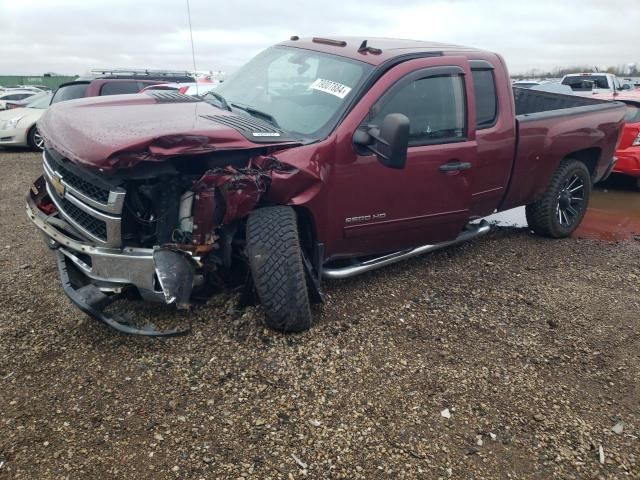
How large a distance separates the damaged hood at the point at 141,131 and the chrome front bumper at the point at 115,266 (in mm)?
507

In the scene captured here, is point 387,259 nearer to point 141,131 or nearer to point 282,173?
point 282,173

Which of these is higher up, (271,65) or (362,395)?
(271,65)

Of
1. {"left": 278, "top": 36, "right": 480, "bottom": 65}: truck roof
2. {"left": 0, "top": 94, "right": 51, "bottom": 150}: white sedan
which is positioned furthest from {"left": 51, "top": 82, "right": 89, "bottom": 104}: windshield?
{"left": 278, "top": 36, "right": 480, "bottom": 65}: truck roof

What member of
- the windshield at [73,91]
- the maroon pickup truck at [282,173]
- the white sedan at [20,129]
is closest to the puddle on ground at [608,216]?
the maroon pickup truck at [282,173]

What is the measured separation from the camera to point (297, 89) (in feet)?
13.3

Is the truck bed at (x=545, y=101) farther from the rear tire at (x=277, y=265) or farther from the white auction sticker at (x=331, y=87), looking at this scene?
the rear tire at (x=277, y=265)

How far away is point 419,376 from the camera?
313cm

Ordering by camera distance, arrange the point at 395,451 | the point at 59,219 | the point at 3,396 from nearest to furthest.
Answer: the point at 395,451
the point at 3,396
the point at 59,219

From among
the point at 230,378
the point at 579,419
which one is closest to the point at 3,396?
the point at 230,378

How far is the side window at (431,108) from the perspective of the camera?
385 cm

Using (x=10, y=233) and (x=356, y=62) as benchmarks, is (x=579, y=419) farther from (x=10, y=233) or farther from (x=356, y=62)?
(x=10, y=233)

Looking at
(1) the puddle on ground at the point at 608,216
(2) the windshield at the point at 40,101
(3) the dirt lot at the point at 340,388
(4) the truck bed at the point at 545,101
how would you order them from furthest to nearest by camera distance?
1. (2) the windshield at the point at 40,101
2. (1) the puddle on ground at the point at 608,216
3. (4) the truck bed at the point at 545,101
4. (3) the dirt lot at the point at 340,388

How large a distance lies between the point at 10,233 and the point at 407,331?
4.10 metres

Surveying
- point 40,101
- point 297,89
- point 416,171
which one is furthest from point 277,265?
point 40,101
